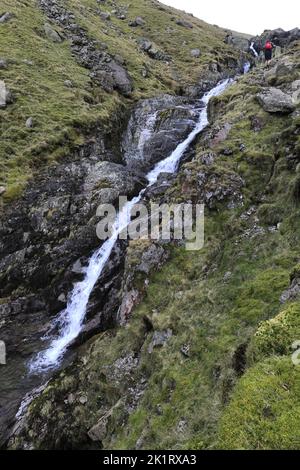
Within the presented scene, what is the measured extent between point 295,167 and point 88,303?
45.2 ft

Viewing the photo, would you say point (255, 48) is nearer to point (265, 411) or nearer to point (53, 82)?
point (53, 82)

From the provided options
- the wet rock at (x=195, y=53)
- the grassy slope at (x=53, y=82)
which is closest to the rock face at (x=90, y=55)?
the grassy slope at (x=53, y=82)

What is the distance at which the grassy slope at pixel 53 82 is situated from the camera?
37125 millimetres

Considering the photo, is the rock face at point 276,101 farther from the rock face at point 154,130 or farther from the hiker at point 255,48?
the hiker at point 255,48

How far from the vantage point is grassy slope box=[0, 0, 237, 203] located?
37125 mm

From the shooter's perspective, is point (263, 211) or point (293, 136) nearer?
point (263, 211)

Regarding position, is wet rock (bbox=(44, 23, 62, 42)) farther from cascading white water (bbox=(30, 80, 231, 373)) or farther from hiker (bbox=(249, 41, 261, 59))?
hiker (bbox=(249, 41, 261, 59))

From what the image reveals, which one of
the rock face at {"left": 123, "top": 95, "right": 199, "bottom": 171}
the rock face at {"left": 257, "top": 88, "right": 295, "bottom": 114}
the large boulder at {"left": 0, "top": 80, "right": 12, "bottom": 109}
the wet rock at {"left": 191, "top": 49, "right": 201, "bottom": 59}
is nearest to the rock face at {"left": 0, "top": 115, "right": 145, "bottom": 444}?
the rock face at {"left": 123, "top": 95, "right": 199, "bottom": 171}

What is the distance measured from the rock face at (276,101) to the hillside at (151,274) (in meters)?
0.12

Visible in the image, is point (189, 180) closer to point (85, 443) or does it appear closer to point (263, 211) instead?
point (263, 211)

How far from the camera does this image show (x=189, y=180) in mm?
24594

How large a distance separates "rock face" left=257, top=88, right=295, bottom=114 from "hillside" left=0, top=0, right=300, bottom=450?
121 mm

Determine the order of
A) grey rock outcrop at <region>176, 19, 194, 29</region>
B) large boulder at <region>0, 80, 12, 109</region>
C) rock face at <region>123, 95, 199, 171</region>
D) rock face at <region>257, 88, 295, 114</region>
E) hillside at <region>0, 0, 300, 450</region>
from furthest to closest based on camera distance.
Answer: grey rock outcrop at <region>176, 19, 194, 29</region> < large boulder at <region>0, 80, 12, 109</region> < rock face at <region>123, 95, 199, 171</region> < rock face at <region>257, 88, 295, 114</region> < hillside at <region>0, 0, 300, 450</region>
